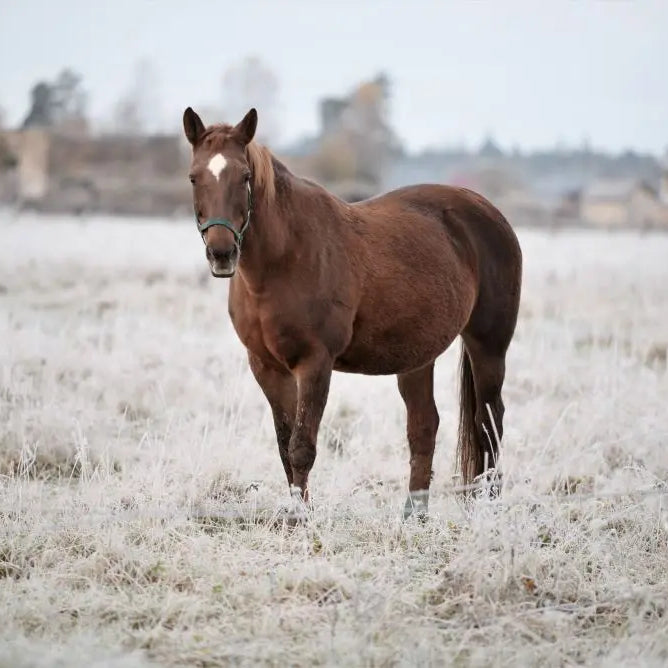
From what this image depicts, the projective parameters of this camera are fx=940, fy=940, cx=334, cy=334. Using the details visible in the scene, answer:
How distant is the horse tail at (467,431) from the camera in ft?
19.1

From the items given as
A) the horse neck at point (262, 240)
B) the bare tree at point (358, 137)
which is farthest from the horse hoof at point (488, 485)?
the bare tree at point (358, 137)

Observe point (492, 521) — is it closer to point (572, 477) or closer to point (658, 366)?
point (572, 477)

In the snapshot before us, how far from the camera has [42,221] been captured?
25.6 meters

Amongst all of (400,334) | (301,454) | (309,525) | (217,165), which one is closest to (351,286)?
(400,334)

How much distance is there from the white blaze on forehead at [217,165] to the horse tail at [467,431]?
2.29 meters

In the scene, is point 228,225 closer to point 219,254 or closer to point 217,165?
point 219,254

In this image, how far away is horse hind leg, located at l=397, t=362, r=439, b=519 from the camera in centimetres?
571

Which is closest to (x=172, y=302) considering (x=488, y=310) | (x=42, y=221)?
(x=488, y=310)

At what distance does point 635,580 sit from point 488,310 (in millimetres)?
2069

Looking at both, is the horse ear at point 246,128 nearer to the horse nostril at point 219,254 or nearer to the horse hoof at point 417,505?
the horse nostril at point 219,254

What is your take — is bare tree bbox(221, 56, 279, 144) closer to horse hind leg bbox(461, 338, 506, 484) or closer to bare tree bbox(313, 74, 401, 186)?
bare tree bbox(313, 74, 401, 186)

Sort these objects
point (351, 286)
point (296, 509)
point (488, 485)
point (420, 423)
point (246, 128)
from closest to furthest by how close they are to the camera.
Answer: point (246, 128), point (296, 509), point (351, 286), point (488, 485), point (420, 423)

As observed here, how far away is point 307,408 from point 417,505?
39.3 inches

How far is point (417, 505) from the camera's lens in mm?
5309
